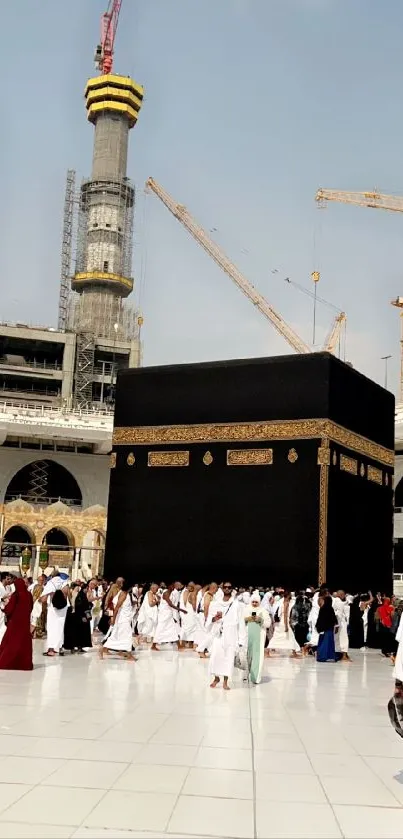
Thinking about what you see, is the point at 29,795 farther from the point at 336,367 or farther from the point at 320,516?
the point at 336,367

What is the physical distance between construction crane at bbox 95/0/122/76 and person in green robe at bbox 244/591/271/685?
52.7 meters

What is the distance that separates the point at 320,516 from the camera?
576 inches

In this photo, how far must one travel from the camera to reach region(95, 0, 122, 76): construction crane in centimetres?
5650

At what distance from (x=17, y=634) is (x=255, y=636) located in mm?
2305

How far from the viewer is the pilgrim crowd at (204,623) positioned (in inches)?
324

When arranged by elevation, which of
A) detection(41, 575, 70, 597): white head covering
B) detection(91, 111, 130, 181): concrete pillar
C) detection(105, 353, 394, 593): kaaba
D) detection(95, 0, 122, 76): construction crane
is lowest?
detection(41, 575, 70, 597): white head covering

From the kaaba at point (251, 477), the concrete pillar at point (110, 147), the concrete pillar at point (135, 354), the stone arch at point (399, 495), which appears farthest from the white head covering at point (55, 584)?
the concrete pillar at point (110, 147)

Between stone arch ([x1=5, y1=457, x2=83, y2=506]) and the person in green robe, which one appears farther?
stone arch ([x1=5, y1=457, x2=83, y2=506])

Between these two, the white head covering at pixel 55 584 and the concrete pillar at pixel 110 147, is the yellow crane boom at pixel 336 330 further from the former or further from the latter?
the white head covering at pixel 55 584

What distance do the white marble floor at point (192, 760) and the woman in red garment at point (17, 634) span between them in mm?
574

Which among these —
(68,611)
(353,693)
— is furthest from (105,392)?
(353,693)

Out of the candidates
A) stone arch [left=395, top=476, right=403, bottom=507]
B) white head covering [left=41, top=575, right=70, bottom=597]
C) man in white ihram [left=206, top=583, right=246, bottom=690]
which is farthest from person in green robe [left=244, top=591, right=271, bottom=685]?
stone arch [left=395, top=476, right=403, bottom=507]

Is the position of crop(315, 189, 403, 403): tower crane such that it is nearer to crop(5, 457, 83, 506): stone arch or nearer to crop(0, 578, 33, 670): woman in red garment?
crop(5, 457, 83, 506): stone arch

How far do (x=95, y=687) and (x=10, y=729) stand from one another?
2.22 m
